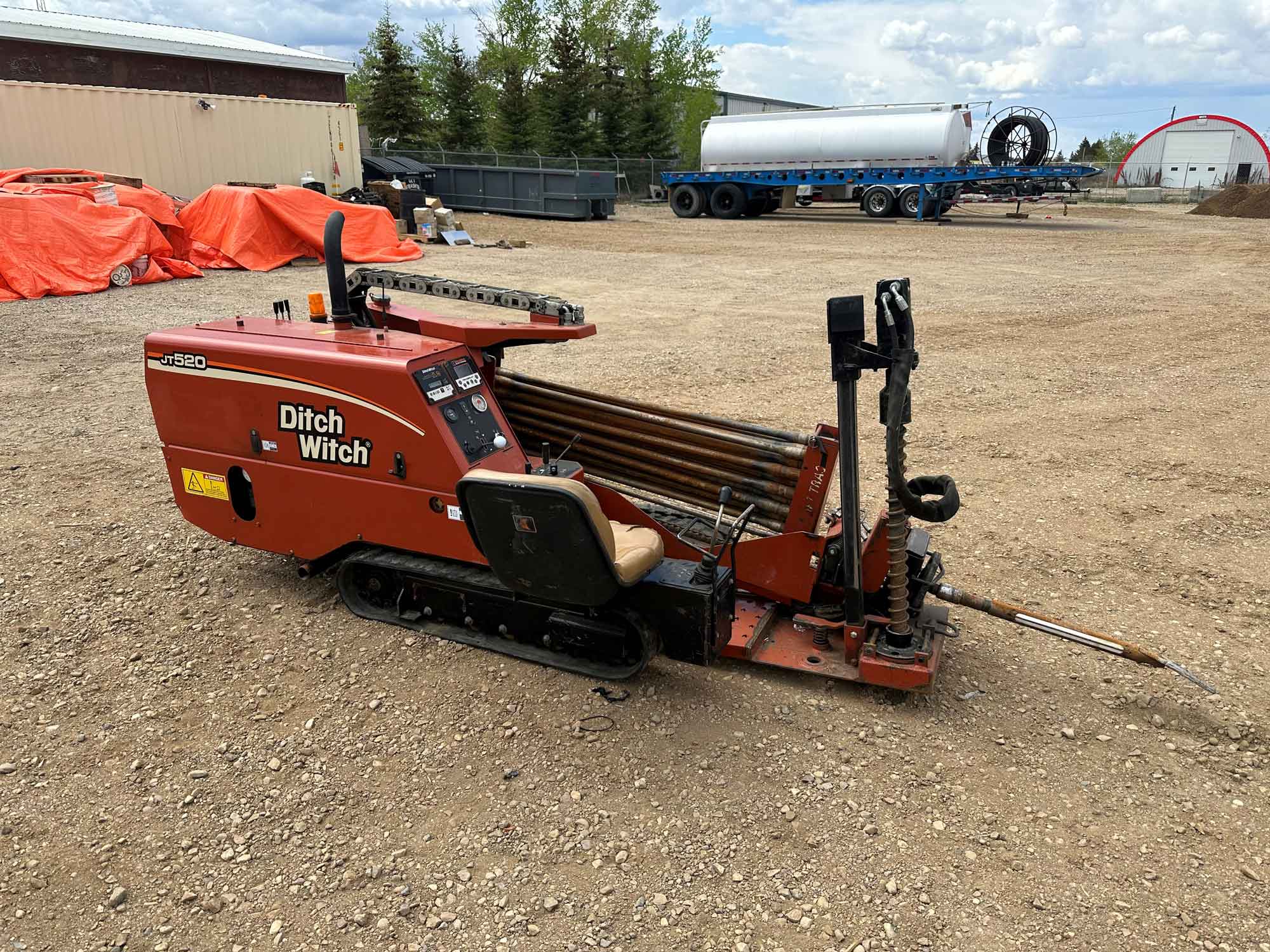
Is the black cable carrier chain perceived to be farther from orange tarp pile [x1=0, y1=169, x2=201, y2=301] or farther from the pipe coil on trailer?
the pipe coil on trailer

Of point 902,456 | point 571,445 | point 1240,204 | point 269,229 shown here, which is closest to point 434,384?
point 571,445

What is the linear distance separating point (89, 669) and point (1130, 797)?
454cm

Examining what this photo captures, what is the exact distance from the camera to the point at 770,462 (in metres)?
4.64

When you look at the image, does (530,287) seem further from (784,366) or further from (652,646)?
(652,646)

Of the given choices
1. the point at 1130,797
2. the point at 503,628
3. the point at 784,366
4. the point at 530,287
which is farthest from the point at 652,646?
the point at 530,287

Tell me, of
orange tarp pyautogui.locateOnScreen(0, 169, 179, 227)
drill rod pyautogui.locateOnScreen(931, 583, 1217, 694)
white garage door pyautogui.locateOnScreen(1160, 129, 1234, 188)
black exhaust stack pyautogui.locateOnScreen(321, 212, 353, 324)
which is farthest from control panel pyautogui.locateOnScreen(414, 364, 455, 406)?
white garage door pyautogui.locateOnScreen(1160, 129, 1234, 188)

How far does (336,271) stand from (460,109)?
40.0 meters

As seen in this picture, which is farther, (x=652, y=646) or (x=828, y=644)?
(x=828, y=644)

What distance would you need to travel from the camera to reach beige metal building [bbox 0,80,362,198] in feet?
60.3

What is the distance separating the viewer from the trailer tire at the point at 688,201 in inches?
1177

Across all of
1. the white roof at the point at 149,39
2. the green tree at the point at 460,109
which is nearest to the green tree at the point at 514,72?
the green tree at the point at 460,109

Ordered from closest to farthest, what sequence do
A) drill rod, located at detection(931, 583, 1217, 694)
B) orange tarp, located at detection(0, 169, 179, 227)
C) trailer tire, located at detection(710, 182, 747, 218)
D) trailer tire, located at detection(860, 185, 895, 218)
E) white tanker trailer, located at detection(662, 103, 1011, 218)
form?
drill rod, located at detection(931, 583, 1217, 694) < orange tarp, located at detection(0, 169, 179, 227) < white tanker trailer, located at detection(662, 103, 1011, 218) < trailer tire, located at detection(860, 185, 895, 218) < trailer tire, located at detection(710, 182, 747, 218)

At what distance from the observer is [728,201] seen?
96.6ft

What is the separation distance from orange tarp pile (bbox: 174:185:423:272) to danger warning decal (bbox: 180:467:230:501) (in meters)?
11.9
